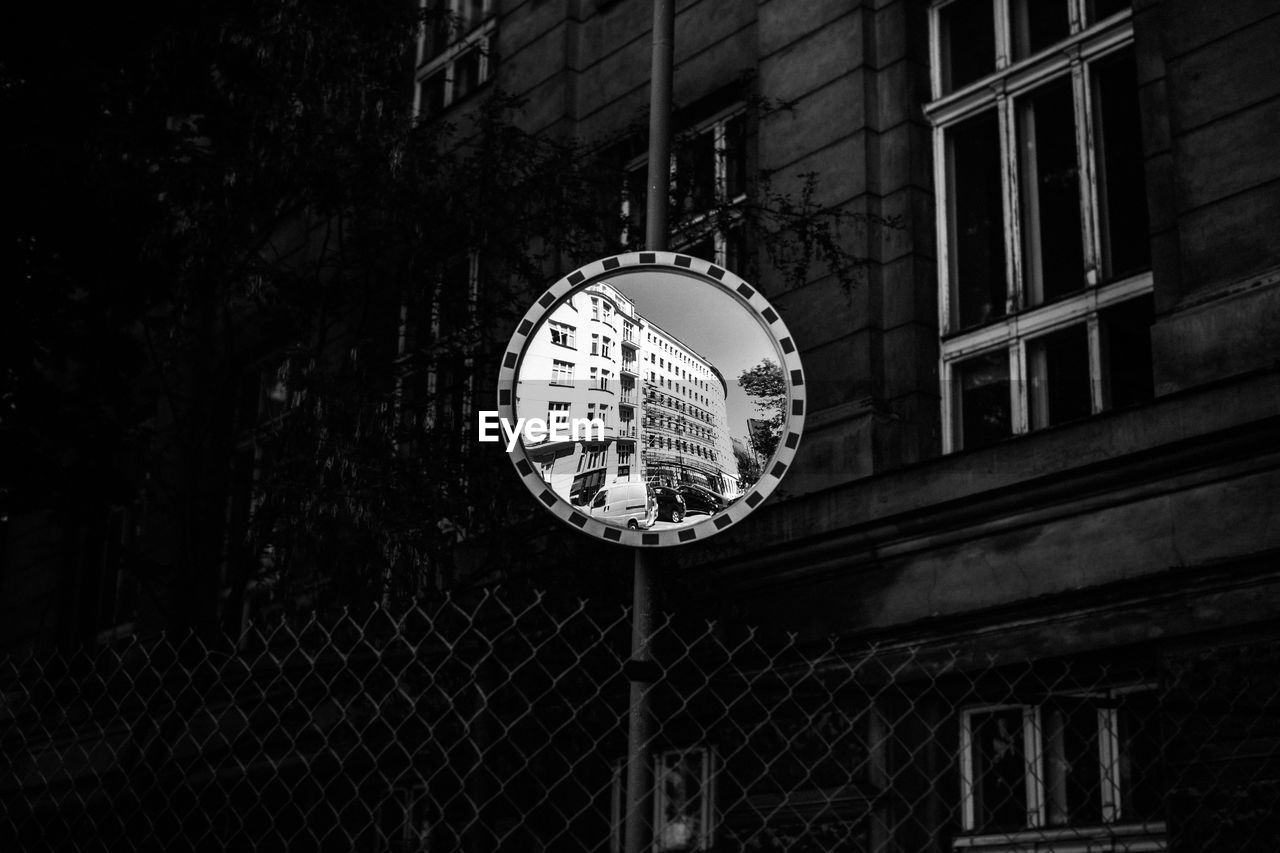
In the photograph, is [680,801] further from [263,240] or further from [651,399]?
[651,399]

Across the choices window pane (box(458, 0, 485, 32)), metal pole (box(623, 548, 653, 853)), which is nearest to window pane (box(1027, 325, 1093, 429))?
metal pole (box(623, 548, 653, 853))

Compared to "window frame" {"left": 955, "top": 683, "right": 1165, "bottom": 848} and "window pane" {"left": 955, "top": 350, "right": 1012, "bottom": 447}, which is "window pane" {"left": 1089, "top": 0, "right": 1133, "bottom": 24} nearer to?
"window pane" {"left": 955, "top": 350, "right": 1012, "bottom": 447}

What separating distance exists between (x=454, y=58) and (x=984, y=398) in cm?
794

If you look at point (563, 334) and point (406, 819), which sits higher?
point (563, 334)

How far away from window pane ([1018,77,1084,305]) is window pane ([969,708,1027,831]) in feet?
9.06

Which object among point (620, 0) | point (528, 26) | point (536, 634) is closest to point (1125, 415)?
point (536, 634)

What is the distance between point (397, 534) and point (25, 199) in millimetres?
3967

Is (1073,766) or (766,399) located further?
(1073,766)

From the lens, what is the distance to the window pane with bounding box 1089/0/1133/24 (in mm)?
10305

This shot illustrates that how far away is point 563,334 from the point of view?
5.46m

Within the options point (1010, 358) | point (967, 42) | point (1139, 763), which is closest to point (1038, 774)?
point (1139, 763)

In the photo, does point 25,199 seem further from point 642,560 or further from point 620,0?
point 642,560

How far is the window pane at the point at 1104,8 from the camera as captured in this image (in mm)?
10305

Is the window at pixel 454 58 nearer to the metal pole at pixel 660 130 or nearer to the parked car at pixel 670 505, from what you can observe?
the metal pole at pixel 660 130
